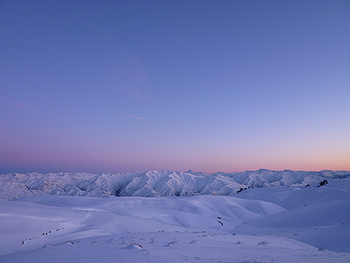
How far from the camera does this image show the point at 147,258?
6.19 m

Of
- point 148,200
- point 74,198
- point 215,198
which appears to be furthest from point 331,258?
point 74,198

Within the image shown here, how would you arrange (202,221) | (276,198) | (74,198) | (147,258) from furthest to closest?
1. (276,198)
2. (74,198)
3. (202,221)
4. (147,258)

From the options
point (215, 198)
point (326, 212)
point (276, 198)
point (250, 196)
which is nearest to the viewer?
point (326, 212)

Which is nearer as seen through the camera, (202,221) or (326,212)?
(326,212)

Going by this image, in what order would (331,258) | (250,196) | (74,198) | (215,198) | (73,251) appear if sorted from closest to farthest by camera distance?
(73,251)
(331,258)
(74,198)
(215,198)
(250,196)

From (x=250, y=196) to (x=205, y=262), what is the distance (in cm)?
7937

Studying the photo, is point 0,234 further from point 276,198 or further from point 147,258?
point 276,198

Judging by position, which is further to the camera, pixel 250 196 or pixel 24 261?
pixel 250 196

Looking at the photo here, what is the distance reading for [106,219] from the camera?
20.3 meters

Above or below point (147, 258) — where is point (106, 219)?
below

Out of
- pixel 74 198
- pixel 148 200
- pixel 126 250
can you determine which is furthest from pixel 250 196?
pixel 126 250

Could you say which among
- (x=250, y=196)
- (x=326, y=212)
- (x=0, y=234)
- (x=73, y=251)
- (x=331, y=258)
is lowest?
(x=250, y=196)

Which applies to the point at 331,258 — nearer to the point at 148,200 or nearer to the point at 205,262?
the point at 205,262

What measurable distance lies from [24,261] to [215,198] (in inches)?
2105
